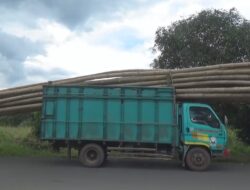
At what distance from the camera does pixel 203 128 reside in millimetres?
14797

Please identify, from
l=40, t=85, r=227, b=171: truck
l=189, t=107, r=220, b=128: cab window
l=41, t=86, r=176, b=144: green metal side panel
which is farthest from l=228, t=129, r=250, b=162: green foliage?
l=41, t=86, r=176, b=144: green metal side panel

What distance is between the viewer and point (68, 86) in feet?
49.1

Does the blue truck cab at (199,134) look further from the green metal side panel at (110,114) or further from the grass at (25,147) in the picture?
the grass at (25,147)

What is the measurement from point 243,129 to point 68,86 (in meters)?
10.1

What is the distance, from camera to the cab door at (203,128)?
14.8 meters

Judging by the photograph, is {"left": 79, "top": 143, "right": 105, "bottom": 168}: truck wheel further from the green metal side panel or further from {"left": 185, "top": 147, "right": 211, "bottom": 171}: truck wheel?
{"left": 185, "top": 147, "right": 211, "bottom": 171}: truck wheel

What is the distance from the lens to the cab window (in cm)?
1490

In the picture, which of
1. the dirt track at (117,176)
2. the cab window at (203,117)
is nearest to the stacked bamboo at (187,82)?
the cab window at (203,117)

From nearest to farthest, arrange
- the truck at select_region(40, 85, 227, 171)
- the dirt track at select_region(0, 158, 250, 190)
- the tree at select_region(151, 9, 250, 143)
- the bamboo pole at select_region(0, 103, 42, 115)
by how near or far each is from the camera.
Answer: the dirt track at select_region(0, 158, 250, 190)
the truck at select_region(40, 85, 227, 171)
the bamboo pole at select_region(0, 103, 42, 115)
the tree at select_region(151, 9, 250, 143)

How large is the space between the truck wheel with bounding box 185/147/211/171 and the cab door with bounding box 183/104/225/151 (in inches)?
8.3

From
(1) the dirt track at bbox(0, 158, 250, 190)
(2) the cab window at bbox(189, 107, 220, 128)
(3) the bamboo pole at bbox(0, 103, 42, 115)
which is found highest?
(3) the bamboo pole at bbox(0, 103, 42, 115)

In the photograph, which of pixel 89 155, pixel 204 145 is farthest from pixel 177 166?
pixel 89 155

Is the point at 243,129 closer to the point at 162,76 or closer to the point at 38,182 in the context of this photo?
the point at 162,76

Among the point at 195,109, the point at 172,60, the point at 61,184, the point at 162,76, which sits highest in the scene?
the point at 172,60
